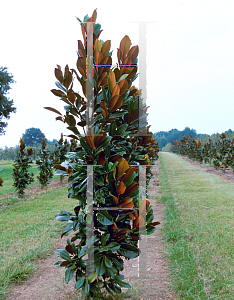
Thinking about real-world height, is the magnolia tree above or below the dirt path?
above

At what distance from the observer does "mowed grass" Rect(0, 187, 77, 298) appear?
2.58m

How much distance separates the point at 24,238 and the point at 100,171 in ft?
9.78

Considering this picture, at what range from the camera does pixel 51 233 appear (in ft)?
13.2

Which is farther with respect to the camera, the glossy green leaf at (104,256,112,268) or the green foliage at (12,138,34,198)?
the green foliage at (12,138,34,198)

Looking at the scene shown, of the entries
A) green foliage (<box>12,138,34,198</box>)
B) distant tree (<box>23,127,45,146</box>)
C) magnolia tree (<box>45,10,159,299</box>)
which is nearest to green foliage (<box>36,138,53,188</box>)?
green foliage (<box>12,138,34,198</box>)

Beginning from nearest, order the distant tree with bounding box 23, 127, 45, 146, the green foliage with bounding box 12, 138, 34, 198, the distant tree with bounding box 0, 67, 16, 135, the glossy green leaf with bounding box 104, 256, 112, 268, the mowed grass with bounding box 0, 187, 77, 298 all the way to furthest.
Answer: the glossy green leaf with bounding box 104, 256, 112, 268 → the mowed grass with bounding box 0, 187, 77, 298 → the green foliage with bounding box 12, 138, 34, 198 → the distant tree with bounding box 0, 67, 16, 135 → the distant tree with bounding box 23, 127, 45, 146

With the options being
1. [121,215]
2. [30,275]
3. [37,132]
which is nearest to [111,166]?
[121,215]

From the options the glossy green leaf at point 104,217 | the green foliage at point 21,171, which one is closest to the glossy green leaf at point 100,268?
the glossy green leaf at point 104,217

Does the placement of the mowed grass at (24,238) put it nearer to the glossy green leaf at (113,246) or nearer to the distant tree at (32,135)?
the glossy green leaf at (113,246)

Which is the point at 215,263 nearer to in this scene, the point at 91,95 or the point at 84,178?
the point at 84,178

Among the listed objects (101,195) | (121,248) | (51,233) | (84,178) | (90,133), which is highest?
(90,133)

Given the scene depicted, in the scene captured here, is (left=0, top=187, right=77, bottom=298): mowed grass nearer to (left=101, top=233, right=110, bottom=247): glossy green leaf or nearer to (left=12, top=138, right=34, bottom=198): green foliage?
(left=101, top=233, right=110, bottom=247): glossy green leaf

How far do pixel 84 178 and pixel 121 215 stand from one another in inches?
16.6

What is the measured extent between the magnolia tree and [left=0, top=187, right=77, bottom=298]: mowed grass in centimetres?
121
